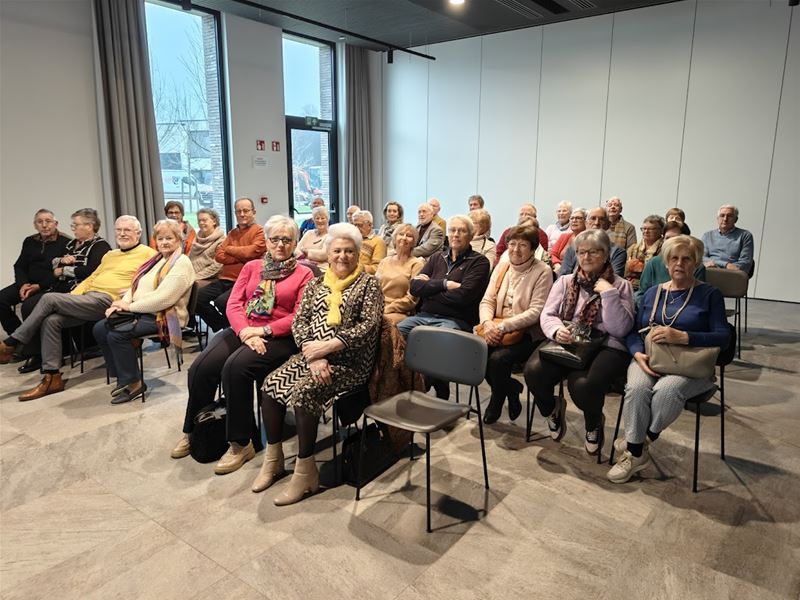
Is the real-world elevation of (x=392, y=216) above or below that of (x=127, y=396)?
above

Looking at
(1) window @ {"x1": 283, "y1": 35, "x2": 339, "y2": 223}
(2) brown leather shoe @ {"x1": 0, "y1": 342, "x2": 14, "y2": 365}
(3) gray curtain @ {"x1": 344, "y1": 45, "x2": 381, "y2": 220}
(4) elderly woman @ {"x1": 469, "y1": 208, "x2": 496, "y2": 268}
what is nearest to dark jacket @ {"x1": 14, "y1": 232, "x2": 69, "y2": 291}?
(2) brown leather shoe @ {"x1": 0, "y1": 342, "x2": 14, "y2": 365}

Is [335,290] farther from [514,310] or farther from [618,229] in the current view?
[618,229]

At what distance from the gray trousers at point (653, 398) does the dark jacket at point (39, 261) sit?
4.32m

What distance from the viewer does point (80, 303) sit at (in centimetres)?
387

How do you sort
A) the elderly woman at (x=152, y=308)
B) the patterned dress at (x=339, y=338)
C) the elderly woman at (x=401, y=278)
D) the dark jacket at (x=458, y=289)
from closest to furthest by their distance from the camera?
1. the patterned dress at (x=339, y=338)
2. the dark jacket at (x=458, y=289)
3. the elderly woman at (x=152, y=308)
4. the elderly woman at (x=401, y=278)

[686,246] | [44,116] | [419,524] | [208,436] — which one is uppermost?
[44,116]

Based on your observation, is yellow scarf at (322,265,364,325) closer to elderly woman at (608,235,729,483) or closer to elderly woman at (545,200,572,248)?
elderly woman at (608,235,729,483)

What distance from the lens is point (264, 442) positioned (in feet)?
10.3

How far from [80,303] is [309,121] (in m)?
5.67

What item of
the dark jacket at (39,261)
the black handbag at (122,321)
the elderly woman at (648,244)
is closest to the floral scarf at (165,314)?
the black handbag at (122,321)

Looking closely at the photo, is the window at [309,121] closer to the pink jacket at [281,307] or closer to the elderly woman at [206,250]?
the elderly woman at [206,250]

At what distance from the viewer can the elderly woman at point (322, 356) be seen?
2547 mm

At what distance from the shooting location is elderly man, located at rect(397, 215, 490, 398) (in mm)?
3441

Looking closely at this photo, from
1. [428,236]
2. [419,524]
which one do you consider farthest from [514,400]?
[428,236]
